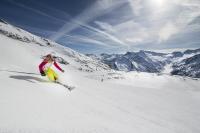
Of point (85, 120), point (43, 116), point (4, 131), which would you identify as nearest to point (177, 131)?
point (85, 120)

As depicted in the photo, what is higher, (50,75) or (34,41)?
(34,41)

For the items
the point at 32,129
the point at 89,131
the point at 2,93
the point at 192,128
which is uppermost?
the point at 2,93

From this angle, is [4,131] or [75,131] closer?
[4,131]

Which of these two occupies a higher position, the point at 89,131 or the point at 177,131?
the point at 89,131

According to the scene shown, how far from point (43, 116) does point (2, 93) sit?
6.96 ft

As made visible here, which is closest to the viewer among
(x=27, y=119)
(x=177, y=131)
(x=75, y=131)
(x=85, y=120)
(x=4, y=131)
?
(x=4, y=131)

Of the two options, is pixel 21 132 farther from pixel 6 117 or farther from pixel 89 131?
pixel 89 131

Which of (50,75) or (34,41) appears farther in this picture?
(34,41)

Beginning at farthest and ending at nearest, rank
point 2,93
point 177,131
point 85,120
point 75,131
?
point 177,131
point 85,120
point 2,93
point 75,131

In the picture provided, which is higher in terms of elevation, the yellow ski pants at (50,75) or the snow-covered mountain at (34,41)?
the snow-covered mountain at (34,41)

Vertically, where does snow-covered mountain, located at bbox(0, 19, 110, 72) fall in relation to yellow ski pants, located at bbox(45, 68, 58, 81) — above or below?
above

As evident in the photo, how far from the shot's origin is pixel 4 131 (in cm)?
445

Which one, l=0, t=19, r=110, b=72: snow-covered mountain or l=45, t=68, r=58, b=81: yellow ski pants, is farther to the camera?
l=0, t=19, r=110, b=72: snow-covered mountain

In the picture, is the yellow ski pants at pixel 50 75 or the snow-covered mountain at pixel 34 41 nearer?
the yellow ski pants at pixel 50 75
